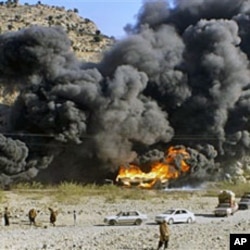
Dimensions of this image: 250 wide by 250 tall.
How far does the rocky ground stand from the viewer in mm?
30906

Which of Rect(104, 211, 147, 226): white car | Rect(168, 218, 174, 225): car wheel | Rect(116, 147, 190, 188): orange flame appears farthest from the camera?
Rect(116, 147, 190, 188): orange flame

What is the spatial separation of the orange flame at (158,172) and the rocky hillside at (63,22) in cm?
6116

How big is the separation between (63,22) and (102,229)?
121198 mm

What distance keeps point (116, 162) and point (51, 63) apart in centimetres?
1422

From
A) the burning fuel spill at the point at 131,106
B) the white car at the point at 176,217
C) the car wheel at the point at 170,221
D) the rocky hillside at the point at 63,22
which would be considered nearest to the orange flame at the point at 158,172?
the burning fuel spill at the point at 131,106

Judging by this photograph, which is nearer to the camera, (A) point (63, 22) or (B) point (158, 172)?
(B) point (158, 172)

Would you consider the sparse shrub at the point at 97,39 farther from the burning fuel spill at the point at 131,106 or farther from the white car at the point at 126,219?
the white car at the point at 126,219

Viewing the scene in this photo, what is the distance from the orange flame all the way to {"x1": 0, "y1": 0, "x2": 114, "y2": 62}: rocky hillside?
201ft

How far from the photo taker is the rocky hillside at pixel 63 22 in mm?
138125

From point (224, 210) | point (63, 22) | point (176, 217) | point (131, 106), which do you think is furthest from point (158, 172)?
point (63, 22)

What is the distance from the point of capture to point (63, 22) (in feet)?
503

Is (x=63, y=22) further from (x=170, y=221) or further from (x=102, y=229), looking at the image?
(x=102, y=229)

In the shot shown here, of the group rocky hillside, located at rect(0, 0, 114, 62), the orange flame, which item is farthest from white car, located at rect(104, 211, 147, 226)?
rocky hillside, located at rect(0, 0, 114, 62)

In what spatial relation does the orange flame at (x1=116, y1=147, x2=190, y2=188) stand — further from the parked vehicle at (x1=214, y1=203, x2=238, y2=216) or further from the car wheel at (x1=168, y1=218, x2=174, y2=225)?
the car wheel at (x1=168, y1=218, x2=174, y2=225)
